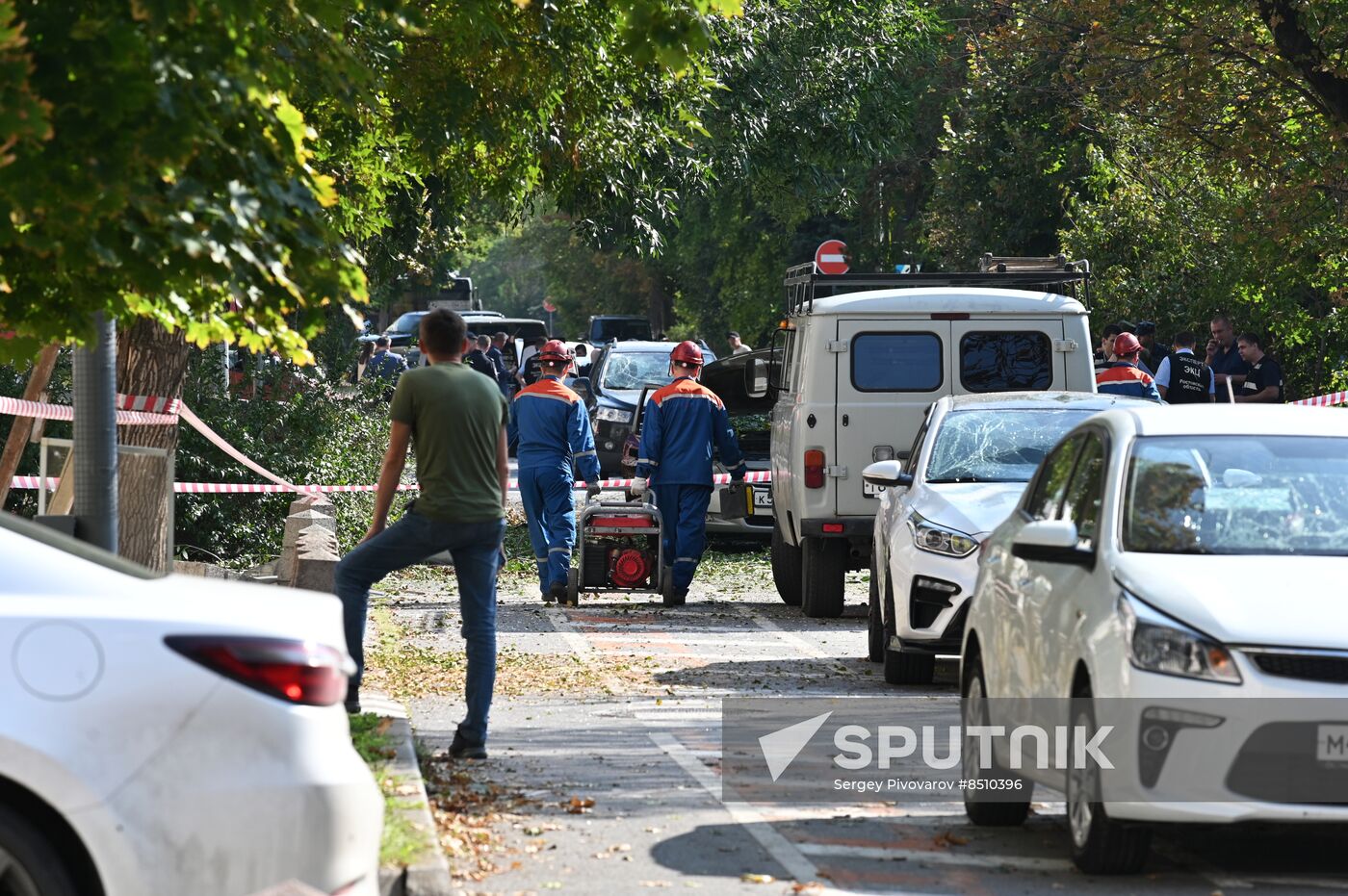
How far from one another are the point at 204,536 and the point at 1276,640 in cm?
1203

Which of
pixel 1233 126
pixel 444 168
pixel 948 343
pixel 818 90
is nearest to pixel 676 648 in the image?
pixel 948 343

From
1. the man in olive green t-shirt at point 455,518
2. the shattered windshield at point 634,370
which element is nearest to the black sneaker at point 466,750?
the man in olive green t-shirt at point 455,518

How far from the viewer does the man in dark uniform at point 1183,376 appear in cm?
1922

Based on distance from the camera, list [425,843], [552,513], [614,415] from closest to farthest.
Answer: [425,843] < [552,513] < [614,415]

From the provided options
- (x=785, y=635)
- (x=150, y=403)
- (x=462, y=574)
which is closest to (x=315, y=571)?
(x=462, y=574)

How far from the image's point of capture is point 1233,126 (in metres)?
19.7

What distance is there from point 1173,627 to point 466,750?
3529 mm

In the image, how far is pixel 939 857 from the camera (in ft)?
23.9

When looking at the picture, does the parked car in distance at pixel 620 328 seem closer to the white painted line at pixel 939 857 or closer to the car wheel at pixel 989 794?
the car wheel at pixel 989 794

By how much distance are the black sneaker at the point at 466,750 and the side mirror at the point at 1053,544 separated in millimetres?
2764

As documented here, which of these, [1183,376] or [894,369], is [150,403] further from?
[1183,376]

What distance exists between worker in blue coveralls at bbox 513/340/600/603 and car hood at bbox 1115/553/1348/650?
9411 mm

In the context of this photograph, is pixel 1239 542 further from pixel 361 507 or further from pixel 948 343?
pixel 361 507

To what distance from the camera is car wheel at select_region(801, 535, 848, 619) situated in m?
15.4
